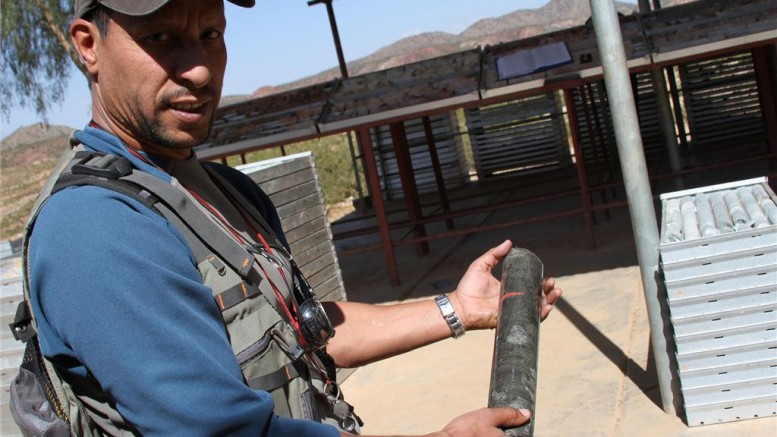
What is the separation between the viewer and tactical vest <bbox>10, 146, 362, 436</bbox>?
1.37 meters

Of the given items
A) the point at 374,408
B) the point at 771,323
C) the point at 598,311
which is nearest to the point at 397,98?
the point at 598,311

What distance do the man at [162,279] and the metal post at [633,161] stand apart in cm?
335

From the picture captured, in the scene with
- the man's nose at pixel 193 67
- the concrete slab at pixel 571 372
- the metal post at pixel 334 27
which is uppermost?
the metal post at pixel 334 27

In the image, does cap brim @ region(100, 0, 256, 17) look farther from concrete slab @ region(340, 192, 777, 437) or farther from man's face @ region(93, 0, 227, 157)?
concrete slab @ region(340, 192, 777, 437)

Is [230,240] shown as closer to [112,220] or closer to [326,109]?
[112,220]

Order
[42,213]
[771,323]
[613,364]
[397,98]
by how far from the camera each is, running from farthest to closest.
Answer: [397,98] < [613,364] < [771,323] < [42,213]

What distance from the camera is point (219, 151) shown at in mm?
9992

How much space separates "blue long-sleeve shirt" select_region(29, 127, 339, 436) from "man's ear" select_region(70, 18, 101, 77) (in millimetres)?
317

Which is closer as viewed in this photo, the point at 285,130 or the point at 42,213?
the point at 42,213

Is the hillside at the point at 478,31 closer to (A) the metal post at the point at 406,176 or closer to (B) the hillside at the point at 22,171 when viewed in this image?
(B) the hillside at the point at 22,171

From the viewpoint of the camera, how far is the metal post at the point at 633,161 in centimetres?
507

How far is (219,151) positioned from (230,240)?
869 centimetres

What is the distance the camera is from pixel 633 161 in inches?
202

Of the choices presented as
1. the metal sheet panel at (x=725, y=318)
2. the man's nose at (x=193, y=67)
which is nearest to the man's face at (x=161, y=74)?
the man's nose at (x=193, y=67)
